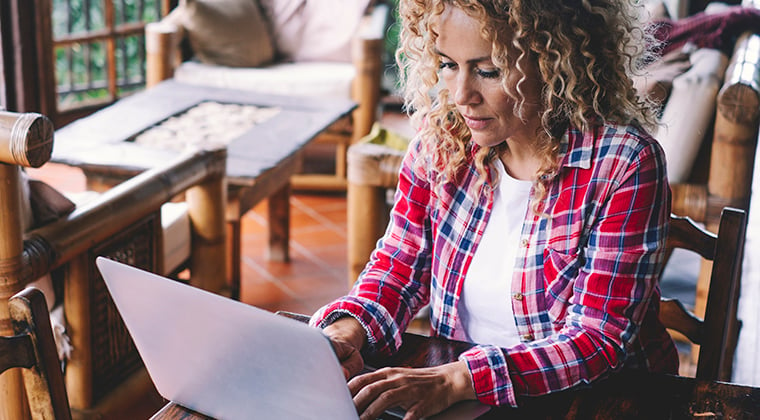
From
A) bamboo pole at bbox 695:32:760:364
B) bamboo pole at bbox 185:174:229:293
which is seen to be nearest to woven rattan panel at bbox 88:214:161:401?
bamboo pole at bbox 185:174:229:293

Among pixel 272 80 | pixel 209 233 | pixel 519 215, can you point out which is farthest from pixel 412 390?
pixel 272 80

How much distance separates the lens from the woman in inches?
49.2

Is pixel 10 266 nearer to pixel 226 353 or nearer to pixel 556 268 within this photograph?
pixel 226 353

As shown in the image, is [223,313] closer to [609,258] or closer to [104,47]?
[609,258]

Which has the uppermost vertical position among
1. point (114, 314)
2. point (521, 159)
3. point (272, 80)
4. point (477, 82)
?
point (477, 82)

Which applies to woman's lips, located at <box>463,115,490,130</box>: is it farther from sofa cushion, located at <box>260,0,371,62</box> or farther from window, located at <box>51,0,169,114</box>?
window, located at <box>51,0,169,114</box>

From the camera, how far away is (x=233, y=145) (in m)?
3.02

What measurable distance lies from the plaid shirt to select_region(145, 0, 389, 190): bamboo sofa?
2859mm

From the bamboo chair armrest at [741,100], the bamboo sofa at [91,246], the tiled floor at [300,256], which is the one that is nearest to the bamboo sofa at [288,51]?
the tiled floor at [300,256]

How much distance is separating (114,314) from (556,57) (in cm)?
139

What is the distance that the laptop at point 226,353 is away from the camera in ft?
3.05

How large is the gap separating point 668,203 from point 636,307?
167 millimetres

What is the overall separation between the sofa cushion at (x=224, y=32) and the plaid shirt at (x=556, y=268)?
338cm

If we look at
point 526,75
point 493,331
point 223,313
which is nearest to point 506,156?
point 526,75
